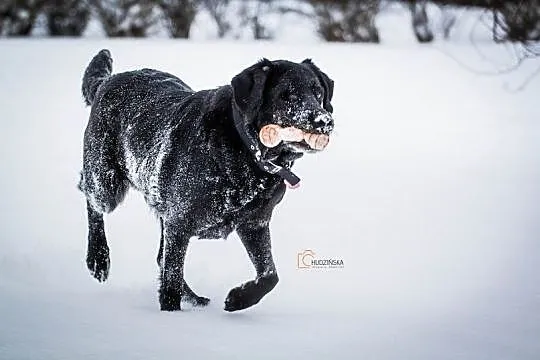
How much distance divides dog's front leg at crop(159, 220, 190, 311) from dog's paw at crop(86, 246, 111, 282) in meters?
0.88

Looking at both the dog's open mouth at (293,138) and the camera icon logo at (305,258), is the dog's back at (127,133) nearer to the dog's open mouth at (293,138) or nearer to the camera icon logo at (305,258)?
the dog's open mouth at (293,138)

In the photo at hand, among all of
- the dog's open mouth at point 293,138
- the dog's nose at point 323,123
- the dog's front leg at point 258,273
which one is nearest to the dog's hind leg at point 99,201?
the dog's front leg at point 258,273

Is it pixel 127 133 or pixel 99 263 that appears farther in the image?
pixel 99 263

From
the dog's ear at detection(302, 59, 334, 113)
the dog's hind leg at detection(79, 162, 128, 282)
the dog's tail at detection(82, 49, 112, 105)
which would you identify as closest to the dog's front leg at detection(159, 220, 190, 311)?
the dog's hind leg at detection(79, 162, 128, 282)

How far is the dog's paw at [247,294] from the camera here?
4309 mm

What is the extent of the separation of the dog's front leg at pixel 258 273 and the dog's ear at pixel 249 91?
68cm

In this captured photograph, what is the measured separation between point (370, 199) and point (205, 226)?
11.2 ft

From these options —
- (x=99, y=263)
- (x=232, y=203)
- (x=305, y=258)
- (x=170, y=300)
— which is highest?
(x=232, y=203)

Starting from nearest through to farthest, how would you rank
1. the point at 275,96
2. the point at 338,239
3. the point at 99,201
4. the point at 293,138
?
the point at 293,138
the point at 275,96
the point at 99,201
the point at 338,239

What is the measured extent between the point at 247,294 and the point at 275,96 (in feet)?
3.66

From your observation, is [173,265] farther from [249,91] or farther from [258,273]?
[249,91]

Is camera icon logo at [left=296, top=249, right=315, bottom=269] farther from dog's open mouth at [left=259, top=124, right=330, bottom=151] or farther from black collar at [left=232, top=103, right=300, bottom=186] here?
dog's open mouth at [left=259, top=124, right=330, bottom=151]

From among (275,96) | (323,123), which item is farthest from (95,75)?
(323,123)

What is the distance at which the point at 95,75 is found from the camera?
562 centimetres
